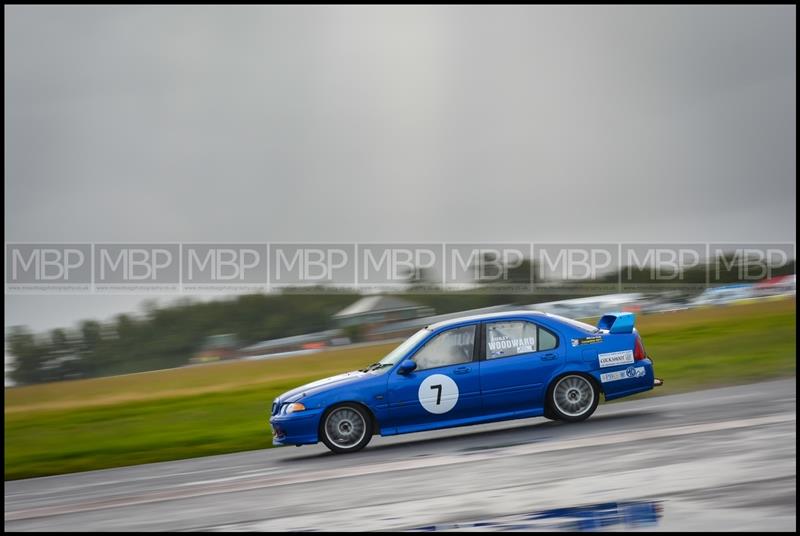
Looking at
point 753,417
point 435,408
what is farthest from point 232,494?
point 753,417

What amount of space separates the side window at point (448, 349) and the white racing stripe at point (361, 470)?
163 cm

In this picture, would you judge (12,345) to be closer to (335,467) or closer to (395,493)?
(335,467)

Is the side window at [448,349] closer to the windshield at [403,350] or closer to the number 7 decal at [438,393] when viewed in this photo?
the windshield at [403,350]

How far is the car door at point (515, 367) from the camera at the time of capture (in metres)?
11.3

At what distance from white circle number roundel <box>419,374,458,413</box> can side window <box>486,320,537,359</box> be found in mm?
574

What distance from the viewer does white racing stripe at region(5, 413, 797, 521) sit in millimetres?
9438

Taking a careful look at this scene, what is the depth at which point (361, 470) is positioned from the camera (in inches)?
380

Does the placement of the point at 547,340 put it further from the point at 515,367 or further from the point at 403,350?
the point at 403,350

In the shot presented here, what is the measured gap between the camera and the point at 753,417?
10688 millimetres

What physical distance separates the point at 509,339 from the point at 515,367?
38 centimetres

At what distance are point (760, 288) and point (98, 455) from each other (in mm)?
23112

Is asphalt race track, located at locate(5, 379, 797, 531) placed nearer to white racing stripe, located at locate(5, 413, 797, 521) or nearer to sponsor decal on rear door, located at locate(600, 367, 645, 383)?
white racing stripe, located at locate(5, 413, 797, 521)

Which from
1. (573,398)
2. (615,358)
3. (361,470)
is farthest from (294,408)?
(615,358)

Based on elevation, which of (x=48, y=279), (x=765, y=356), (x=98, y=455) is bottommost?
(x=98, y=455)
